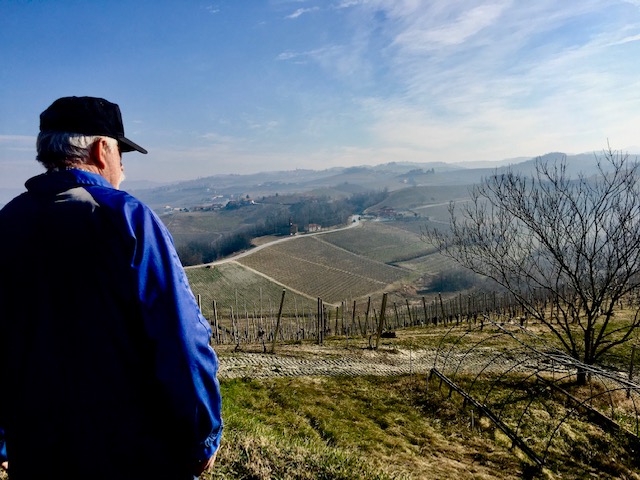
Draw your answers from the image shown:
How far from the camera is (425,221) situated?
402 feet

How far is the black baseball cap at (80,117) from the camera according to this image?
1609 millimetres

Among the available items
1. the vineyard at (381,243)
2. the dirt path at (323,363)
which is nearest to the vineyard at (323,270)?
the vineyard at (381,243)

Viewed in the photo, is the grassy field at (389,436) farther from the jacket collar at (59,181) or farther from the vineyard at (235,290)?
the vineyard at (235,290)

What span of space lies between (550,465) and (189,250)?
89.9 meters

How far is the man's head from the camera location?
5.29ft

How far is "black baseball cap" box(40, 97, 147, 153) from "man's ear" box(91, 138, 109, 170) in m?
0.04

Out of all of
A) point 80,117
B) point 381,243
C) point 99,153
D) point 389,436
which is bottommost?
point 381,243

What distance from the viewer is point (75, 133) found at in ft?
5.32

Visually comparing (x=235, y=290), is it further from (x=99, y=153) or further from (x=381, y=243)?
(x=381, y=243)

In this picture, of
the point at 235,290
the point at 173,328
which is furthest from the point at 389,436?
the point at 235,290

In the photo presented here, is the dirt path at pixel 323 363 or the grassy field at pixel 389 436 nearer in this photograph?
the grassy field at pixel 389 436

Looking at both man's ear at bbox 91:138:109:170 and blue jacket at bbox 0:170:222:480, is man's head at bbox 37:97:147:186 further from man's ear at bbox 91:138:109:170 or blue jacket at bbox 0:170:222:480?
blue jacket at bbox 0:170:222:480

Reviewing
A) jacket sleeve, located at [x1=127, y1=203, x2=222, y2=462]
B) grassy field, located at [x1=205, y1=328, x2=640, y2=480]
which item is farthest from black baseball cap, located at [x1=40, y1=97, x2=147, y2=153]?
grassy field, located at [x1=205, y1=328, x2=640, y2=480]

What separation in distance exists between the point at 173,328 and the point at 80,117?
973mm
